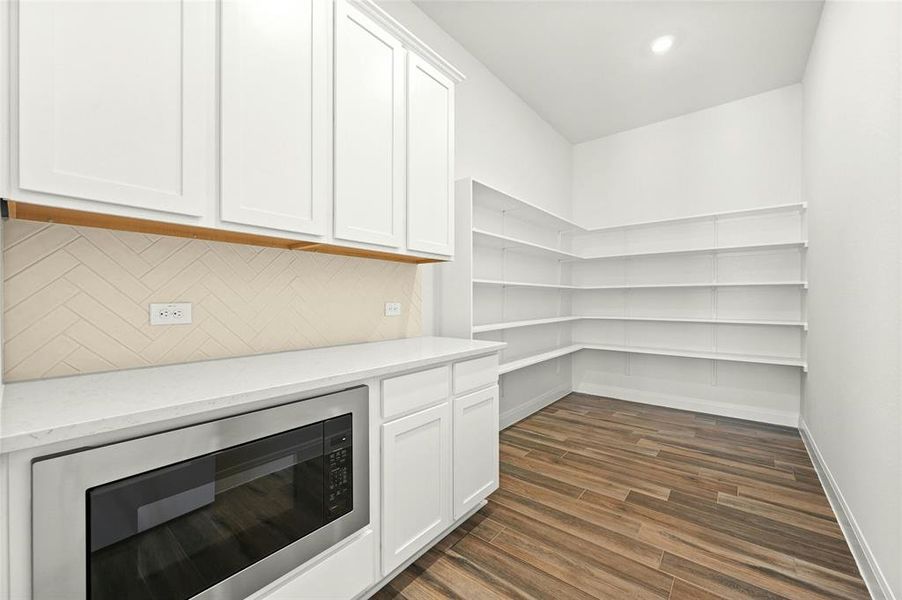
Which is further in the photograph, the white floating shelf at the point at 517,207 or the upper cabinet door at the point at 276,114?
the white floating shelf at the point at 517,207

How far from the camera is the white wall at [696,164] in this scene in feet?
12.2

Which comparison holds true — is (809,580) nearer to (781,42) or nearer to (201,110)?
(201,110)

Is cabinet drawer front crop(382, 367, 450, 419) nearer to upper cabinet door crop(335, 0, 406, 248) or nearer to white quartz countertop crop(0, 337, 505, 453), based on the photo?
white quartz countertop crop(0, 337, 505, 453)

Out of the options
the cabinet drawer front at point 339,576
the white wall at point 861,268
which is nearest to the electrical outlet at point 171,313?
the cabinet drawer front at point 339,576

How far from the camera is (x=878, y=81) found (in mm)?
1673

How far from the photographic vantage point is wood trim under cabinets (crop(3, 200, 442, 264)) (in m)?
1.16

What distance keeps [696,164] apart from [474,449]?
396 centimetres

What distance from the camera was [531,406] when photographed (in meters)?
3.97

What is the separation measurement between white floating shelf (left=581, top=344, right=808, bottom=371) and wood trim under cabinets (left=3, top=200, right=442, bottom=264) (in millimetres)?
3289

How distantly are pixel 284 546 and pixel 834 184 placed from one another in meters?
3.47

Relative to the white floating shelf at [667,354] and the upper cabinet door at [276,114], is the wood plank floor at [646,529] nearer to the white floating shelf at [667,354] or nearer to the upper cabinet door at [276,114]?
the white floating shelf at [667,354]

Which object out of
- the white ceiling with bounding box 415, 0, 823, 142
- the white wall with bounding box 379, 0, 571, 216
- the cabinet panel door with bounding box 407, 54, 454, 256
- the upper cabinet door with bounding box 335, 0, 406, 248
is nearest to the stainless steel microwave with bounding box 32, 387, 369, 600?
the upper cabinet door with bounding box 335, 0, 406, 248

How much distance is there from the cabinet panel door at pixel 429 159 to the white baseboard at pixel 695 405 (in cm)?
321

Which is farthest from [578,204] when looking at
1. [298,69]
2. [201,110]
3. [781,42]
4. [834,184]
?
[201,110]
